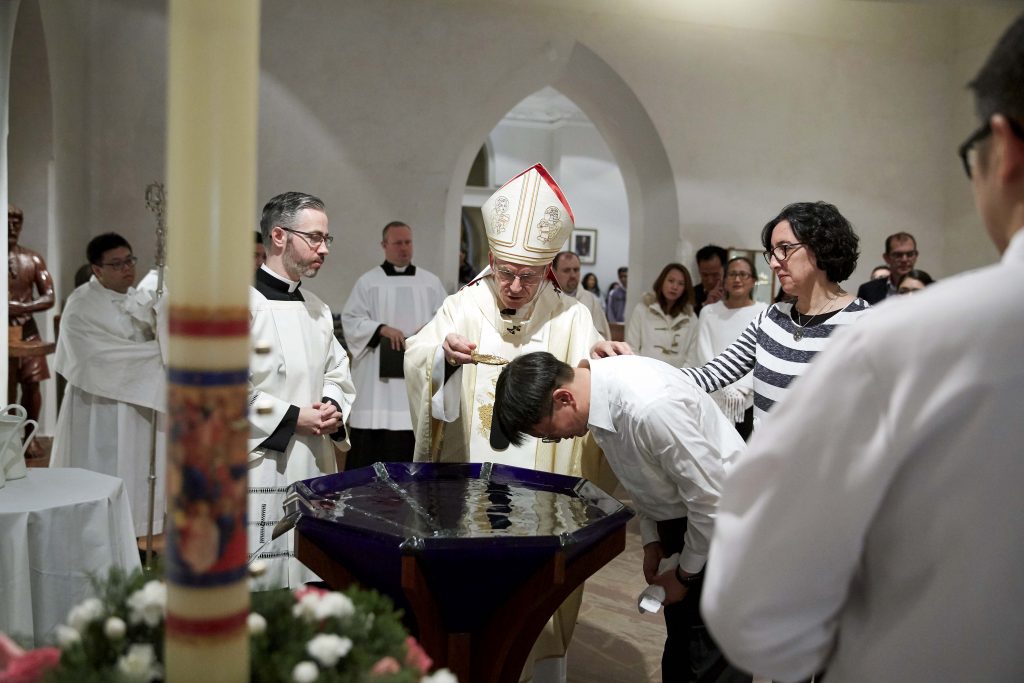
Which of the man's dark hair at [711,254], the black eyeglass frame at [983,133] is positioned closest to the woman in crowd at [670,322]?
the man's dark hair at [711,254]

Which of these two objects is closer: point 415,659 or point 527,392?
point 415,659

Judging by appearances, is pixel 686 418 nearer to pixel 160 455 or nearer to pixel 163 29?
pixel 160 455

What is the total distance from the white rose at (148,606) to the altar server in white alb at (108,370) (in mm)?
3633

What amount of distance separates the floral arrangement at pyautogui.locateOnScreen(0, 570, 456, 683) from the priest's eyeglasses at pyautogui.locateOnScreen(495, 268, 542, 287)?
217 cm

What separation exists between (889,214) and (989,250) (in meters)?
0.93

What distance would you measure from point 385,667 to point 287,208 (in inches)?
94.6

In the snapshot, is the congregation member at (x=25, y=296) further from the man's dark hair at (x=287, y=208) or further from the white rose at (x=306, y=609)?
the white rose at (x=306, y=609)

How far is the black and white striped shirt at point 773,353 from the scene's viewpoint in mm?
2682

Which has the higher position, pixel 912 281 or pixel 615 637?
pixel 912 281

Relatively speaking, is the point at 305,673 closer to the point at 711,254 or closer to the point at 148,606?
the point at 148,606

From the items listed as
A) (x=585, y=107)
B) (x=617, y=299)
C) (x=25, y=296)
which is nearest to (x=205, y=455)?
(x=25, y=296)

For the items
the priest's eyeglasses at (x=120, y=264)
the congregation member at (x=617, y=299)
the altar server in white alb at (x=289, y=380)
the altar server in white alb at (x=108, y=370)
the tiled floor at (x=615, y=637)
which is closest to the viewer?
the altar server in white alb at (x=289, y=380)

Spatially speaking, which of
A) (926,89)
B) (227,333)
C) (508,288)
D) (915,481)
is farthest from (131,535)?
(926,89)

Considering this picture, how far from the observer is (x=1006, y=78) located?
2.85ft
